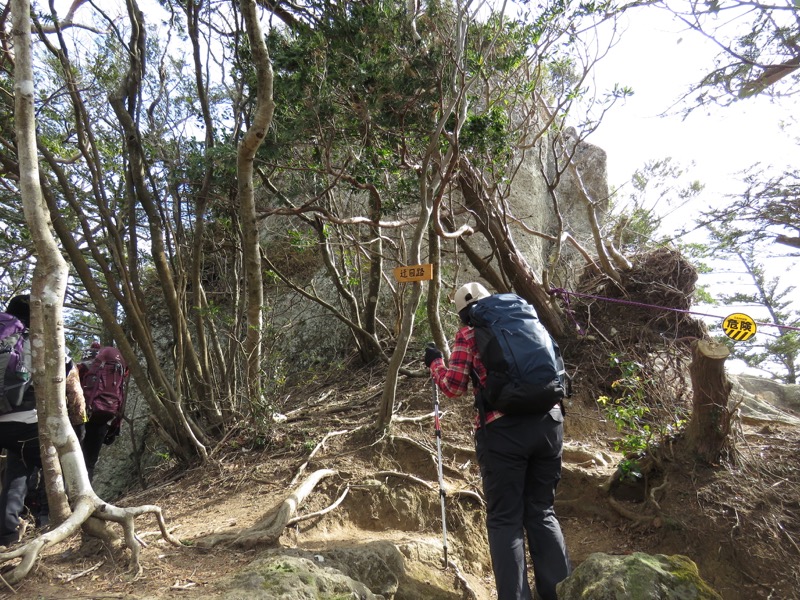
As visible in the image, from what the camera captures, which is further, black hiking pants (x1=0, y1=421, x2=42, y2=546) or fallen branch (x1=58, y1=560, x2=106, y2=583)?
black hiking pants (x1=0, y1=421, x2=42, y2=546)

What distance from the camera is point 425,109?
20.1 feet

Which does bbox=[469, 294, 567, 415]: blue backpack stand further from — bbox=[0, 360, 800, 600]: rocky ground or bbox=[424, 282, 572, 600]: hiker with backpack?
bbox=[0, 360, 800, 600]: rocky ground

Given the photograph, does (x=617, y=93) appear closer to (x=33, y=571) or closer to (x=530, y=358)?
(x=530, y=358)

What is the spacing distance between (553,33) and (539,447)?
18.6 ft

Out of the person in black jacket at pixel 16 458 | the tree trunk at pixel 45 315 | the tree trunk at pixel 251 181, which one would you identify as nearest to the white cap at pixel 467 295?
the tree trunk at pixel 251 181

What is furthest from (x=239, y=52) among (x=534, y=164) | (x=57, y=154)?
(x=534, y=164)

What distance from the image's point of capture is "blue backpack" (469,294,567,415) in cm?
335

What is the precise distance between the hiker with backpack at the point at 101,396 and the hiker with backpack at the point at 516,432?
4.29m

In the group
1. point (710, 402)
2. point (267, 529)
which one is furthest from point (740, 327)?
point (267, 529)

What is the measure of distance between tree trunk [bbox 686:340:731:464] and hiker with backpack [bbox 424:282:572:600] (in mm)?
1546

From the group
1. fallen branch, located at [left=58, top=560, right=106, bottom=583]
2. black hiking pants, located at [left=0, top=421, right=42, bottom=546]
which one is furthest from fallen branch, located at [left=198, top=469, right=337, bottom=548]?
black hiking pants, located at [left=0, top=421, right=42, bottom=546]

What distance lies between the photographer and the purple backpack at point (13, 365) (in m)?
3.87

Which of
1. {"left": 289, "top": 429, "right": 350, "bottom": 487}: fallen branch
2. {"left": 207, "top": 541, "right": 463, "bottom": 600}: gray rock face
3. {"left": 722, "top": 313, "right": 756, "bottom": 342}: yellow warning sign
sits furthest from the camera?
{"left": 289, "top": 429, "right": 350, "bottom": 487}: fallen branch

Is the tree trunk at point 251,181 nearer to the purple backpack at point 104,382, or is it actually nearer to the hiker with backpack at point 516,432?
the purple backpack at point 104,382
